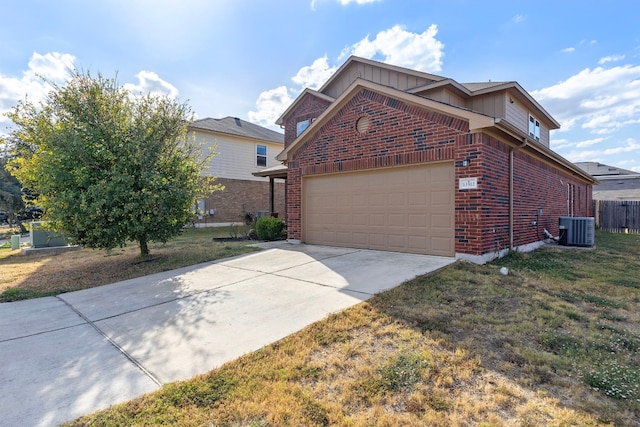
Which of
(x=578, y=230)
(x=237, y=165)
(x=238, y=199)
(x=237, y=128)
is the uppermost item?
(x=237, y=128)

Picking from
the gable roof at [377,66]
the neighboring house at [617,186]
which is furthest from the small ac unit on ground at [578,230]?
the neighboring house at [617,186]

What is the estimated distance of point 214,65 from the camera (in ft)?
36.9

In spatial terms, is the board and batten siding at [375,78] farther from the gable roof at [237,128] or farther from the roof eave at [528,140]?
the gable roof at [237,128]

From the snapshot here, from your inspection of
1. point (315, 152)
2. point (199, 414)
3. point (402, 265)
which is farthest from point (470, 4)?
point (199, 414)

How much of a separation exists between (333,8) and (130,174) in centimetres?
773

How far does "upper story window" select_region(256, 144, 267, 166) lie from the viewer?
21.8 meters

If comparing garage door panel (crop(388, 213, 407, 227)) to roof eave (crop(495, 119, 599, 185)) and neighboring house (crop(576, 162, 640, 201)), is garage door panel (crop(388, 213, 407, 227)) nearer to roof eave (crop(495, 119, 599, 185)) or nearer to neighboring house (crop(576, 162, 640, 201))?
roof eave (crop(495, 119, 599, 185))

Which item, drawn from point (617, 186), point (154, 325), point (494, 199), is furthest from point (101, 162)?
point (617, 186)

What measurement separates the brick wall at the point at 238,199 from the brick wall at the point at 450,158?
1009cm

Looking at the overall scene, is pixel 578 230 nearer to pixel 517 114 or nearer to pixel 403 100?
pixel 517 114

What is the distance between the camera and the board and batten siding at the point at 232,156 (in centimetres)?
1934

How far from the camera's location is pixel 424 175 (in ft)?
25.7

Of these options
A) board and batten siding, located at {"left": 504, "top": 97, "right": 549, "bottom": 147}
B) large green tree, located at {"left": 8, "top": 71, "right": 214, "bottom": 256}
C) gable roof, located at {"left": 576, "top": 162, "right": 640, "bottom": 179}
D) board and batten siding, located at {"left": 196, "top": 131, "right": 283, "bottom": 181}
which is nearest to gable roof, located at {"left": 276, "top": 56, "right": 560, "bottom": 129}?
board and batten siding, located at {"left": 504, "top": 97, "right": 549, "bottom": 147}

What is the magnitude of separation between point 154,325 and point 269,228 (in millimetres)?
8148
